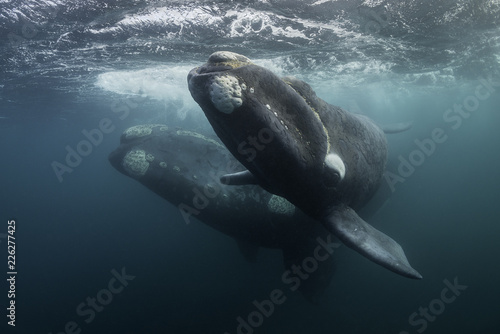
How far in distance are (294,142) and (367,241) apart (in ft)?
6.22

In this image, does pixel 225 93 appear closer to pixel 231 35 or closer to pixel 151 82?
pixel 231 35

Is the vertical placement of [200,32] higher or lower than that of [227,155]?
higher

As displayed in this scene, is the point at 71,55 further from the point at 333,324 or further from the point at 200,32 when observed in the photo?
the point at 333,324

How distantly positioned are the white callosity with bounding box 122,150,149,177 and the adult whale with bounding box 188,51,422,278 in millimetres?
6060

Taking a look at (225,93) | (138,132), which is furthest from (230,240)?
(225,93)

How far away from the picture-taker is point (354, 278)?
1548 cm

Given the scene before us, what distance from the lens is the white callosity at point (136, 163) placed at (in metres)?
10.5

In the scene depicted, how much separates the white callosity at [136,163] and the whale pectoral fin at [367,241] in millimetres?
7742

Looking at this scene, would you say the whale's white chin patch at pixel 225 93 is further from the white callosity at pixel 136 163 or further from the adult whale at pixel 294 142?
the white callosity at pixel 136 163

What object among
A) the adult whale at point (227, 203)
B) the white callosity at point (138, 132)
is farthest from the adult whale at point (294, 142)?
the white callosity at point (138, 132)

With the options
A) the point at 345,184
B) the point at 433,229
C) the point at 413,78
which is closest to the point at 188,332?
the point at 345,184

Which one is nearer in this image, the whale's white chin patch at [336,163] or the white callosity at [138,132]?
the whale's white chin patch at [336,163]

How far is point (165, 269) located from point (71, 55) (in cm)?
1394

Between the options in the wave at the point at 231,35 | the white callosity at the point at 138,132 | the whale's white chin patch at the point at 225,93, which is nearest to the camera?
the whale's white chin patch at the point at 225,93
